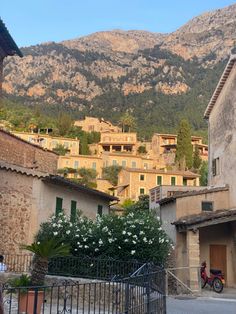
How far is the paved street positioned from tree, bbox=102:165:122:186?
65277 millimetres

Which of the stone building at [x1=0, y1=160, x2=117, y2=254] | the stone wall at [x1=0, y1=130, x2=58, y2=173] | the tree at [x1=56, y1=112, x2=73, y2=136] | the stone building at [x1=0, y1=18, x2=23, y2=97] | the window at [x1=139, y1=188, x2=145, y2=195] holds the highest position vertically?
the tree at [x1=56, y1=112, x2=73, y2=136]

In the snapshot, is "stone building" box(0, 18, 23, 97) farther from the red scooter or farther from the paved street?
the red scooter

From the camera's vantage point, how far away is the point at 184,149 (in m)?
89.0

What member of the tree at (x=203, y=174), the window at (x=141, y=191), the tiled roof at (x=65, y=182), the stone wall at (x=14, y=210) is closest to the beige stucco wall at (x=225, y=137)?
the tiled roof at (x=65, y=182)

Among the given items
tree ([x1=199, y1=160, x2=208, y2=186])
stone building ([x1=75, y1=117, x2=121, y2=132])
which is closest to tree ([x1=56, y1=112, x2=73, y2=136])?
stone building ([x1=75, y1=117, x2=121, y2=132])

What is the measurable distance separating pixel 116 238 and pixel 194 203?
7898 millimetres

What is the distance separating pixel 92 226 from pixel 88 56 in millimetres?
174165

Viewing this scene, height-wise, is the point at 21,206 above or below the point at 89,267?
above

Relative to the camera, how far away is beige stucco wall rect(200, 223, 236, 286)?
26047mm

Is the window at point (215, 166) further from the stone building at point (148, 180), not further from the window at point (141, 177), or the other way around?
the window at point (141, 177)

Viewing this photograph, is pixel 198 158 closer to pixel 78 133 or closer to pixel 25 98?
pixel 78 133

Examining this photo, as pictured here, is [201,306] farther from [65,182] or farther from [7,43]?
[7,43]

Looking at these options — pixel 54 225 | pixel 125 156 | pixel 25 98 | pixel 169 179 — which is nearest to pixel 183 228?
pixel 54 225


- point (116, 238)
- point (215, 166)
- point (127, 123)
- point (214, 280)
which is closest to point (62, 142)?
point (127, 123)
